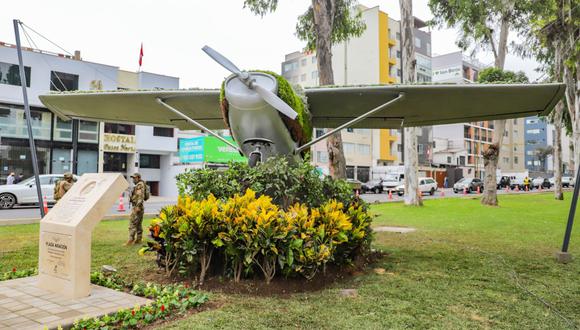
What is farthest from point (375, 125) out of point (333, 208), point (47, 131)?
point (47, 131)

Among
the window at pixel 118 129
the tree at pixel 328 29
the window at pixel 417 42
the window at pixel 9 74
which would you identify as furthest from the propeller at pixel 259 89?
the window at pixel 417 42

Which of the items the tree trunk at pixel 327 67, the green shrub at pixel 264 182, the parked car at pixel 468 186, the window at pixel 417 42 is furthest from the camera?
the window at pixel 417 42

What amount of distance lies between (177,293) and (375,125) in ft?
25.0

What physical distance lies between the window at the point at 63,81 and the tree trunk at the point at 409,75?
2274 cm

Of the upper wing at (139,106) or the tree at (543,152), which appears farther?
the tree at (543,152)

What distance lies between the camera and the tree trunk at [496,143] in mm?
21156

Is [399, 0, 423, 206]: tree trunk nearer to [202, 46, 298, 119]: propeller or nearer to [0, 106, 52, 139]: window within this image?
[202, 46, 298, 119]: propeller

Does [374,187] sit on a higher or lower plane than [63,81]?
lower

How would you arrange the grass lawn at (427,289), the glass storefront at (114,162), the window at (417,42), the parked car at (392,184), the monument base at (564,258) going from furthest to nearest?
the window at (417,42)
the parked car at (392,184)
the glass storefront at (114,162)
the monument base at (564,258)
the grass lawn at (427,289)

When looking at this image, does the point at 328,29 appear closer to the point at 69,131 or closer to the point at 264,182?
the point at 264,182

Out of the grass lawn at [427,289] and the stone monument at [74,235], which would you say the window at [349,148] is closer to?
the grass lawn at [427,289]

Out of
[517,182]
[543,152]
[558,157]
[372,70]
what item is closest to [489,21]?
[558,157]

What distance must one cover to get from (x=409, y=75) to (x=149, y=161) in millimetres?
24986

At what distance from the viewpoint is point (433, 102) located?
29.2 ft
